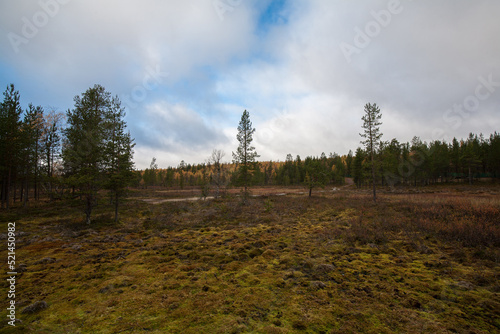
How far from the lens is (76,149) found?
15617 mm

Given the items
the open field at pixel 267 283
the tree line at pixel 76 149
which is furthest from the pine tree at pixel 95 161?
the open field at pixel 267 283

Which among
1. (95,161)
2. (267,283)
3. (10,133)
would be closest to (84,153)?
(95,161)

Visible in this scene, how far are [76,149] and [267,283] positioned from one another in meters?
18.8

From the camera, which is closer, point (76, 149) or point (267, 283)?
point (267, 283)

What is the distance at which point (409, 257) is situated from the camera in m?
7.62

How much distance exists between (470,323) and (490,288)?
2.50 metres

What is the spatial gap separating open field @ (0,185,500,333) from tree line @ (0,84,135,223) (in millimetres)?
5267

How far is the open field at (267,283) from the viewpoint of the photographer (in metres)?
3.98

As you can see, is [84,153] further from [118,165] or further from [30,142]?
[30,142]

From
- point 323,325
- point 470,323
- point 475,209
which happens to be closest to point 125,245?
point 323,325

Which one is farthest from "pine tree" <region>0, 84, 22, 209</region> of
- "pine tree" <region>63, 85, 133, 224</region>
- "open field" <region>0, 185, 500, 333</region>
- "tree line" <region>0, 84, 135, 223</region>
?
"open field" <region>0, 185, 500, 333</region>

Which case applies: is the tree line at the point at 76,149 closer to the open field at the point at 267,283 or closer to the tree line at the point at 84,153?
the tree line at the point at 84,153

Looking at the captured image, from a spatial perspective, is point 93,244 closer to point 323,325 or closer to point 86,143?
point 86,143

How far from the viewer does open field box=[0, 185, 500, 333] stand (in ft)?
13.1
